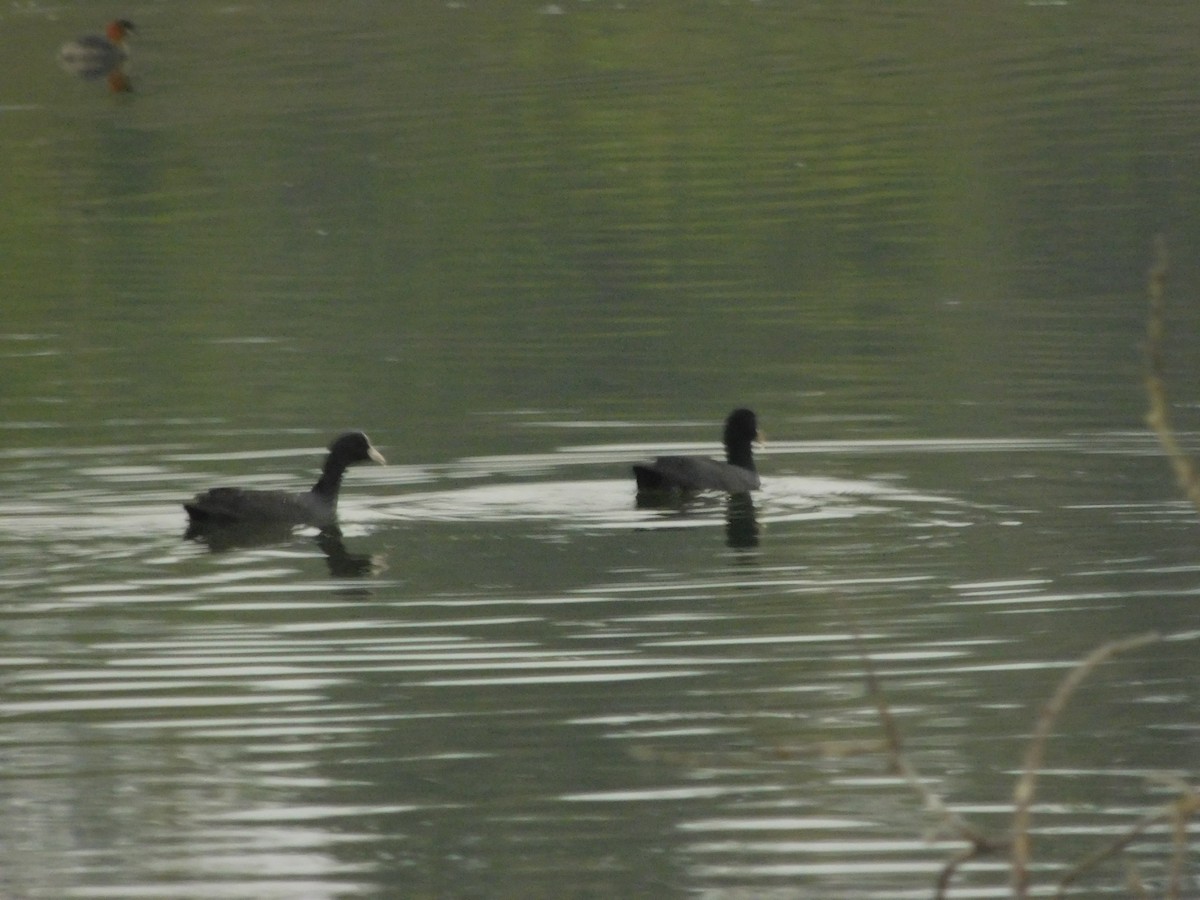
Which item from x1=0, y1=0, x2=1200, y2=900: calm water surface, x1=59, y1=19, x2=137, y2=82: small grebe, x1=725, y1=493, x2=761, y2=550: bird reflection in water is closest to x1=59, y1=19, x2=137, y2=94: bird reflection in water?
x1=59, y1=19, x2=137, y2=82: small grebe

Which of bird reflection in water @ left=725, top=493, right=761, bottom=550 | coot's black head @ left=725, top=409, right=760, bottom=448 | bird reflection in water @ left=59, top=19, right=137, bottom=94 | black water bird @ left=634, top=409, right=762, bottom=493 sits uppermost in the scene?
bird reflection in water @ left=59, top=19, right=137, bottom=94

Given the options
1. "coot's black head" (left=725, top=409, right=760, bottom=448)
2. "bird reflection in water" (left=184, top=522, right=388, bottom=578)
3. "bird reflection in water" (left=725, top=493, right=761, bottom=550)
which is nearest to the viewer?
"bird reflection in water" (left=184, top=522, right=388, bottom=578)

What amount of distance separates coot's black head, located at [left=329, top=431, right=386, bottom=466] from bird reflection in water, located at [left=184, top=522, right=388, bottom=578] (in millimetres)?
412

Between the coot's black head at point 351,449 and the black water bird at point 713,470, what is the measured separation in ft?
5.16

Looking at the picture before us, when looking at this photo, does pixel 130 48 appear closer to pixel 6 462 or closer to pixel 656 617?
pixel 6 462

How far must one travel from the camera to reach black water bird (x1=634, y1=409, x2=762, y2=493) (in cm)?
1548

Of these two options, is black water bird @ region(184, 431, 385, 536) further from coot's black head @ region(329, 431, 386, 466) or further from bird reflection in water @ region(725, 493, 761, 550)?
bird reflection in water @ region(725, 493, 761, 550)

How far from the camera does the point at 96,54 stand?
156ft

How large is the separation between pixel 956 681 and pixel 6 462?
7.88 metres

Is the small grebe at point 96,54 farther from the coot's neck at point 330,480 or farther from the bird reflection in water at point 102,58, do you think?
the coot's neck at point 330,480

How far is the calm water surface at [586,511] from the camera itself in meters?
9.38

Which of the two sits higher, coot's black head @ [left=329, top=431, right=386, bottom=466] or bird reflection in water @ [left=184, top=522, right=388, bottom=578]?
coot's black head @ [left=329, top=431, right=386, bottom=466]

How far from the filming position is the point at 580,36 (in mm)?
52906

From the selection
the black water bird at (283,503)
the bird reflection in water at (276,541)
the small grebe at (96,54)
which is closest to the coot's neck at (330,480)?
the black water bird at (283,503)
